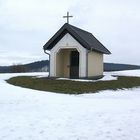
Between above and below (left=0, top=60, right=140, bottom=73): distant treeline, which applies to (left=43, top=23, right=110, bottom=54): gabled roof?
above

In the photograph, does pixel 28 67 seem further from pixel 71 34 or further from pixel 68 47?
pixel 71 34

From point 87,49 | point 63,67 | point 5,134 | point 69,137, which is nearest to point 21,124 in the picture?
point 5,134

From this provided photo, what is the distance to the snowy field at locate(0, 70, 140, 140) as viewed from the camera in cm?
1014

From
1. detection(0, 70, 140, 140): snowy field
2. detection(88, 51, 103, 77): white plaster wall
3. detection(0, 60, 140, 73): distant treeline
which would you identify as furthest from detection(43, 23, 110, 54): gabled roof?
detection(0, 60, 140, 73): distant treeline

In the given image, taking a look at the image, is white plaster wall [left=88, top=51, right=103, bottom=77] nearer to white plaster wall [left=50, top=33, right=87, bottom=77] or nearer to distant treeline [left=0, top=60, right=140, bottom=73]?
white plaster wall [left=50, top=33, right=87, bottom=77]

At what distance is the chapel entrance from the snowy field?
14.4 metres

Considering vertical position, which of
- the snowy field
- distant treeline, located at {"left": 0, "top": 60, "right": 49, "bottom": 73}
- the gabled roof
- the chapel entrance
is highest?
the gabled roof

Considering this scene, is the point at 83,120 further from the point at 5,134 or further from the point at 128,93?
the point at 128,93

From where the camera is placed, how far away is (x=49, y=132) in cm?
1040

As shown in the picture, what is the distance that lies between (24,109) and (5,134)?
136 inches

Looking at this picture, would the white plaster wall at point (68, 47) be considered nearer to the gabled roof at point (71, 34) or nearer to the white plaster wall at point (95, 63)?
the gabled roof at point (71, 34)

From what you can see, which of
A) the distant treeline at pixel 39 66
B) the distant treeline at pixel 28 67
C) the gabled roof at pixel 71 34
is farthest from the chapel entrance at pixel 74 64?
the distant treeline at pixel 28 67

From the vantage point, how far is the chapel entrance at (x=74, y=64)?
30766 mm

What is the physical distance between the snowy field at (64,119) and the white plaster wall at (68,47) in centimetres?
1194
